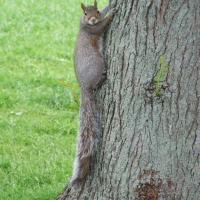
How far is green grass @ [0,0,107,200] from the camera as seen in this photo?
11.7 ft

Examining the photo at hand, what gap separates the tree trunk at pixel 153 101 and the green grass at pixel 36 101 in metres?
0.60

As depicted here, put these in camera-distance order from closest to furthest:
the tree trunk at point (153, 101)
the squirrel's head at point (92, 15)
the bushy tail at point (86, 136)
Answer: the tree trunk at point (153, 101), the bushy tail at point (86, 136), the squirrel's head at point (92, 15)

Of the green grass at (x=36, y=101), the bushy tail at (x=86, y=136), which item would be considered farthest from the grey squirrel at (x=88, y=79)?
the green grass at (x=36, y=101)

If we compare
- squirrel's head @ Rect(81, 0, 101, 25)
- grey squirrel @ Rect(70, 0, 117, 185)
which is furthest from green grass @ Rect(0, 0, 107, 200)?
squirrel's head @ Rect(81, 0, 101, 25)

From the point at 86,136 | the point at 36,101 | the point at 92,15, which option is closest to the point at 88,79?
the point at 86,136

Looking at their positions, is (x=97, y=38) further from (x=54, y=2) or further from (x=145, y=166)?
(x=54, y=2)

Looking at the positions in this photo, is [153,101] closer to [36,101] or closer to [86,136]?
[86,136]

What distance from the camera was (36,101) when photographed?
4996 millimetres

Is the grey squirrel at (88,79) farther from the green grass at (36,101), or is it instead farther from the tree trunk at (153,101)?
the green grass at (36,101)

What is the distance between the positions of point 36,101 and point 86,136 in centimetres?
223

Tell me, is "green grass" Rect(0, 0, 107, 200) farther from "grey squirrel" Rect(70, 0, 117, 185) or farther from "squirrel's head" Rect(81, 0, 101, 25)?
"squirrel's head" Rect(81, 0, 101, 25)

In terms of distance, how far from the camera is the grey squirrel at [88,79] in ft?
9.23

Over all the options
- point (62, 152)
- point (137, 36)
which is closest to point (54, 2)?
point (62, 152)

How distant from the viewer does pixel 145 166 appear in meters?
2.62
